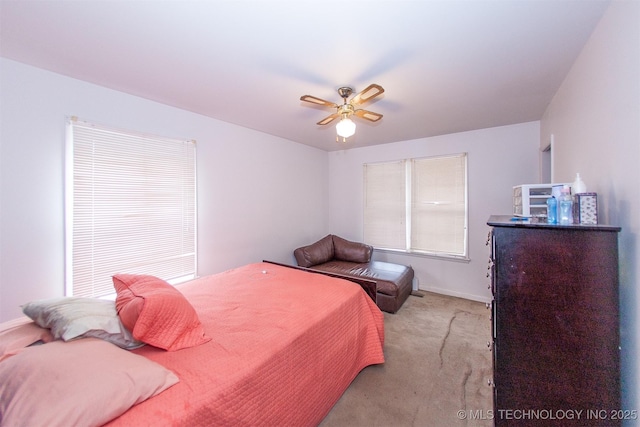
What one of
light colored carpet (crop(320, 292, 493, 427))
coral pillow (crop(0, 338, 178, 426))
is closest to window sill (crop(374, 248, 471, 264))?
light colored carpet (crop(320, 292, 493, 427))

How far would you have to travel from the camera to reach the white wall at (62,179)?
1.85 m

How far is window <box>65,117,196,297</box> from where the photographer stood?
6.97 ft

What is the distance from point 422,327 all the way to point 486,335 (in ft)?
2.19

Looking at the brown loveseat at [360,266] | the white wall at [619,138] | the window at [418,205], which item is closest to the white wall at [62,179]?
the brown loveseat at [360,266]

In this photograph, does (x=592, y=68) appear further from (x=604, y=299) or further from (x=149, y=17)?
(x=149, y=17)

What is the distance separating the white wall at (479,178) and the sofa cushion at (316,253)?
110 cm

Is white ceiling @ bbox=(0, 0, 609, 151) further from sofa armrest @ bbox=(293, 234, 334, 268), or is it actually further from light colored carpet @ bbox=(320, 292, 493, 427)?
light colored carpet @ bbox=(320, 292, 493, 427)

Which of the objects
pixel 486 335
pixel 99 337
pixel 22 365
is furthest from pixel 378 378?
pixel 22 365

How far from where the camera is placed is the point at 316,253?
169 inches

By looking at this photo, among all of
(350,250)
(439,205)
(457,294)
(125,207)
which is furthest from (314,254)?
(125,207)

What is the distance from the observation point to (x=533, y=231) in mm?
1151

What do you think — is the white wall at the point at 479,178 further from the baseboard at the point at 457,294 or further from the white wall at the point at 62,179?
the white wall at the point at 62,179

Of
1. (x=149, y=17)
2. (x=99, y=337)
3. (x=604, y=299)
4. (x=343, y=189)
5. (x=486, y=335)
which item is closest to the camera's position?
(x=604, y=299)

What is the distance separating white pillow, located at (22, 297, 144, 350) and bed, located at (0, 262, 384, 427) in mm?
77
